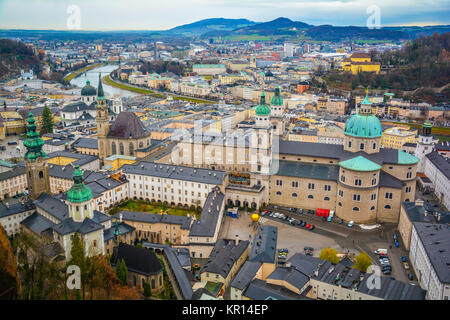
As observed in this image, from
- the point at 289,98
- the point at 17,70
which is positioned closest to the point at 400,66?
the point at 289,98

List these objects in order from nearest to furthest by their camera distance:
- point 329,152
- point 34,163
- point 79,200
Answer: point 79,200, point 34,163, point 329,152

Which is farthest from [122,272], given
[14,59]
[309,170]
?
[14,59]

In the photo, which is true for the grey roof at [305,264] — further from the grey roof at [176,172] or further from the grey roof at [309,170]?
the grey roof at [176,172]

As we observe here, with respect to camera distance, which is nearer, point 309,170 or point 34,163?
point 34,163

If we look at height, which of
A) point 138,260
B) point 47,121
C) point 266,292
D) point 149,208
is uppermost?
point 47,121

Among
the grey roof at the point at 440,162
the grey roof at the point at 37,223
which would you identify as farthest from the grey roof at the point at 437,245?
the grey roof at the point at 37,223

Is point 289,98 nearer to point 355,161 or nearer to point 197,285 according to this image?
point 355,161

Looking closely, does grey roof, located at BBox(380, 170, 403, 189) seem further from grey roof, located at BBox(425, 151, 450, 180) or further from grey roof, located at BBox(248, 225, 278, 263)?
grey roof, located at BBox(248, 225, 278, 263)

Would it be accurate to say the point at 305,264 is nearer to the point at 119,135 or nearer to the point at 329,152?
the point at 329,152
